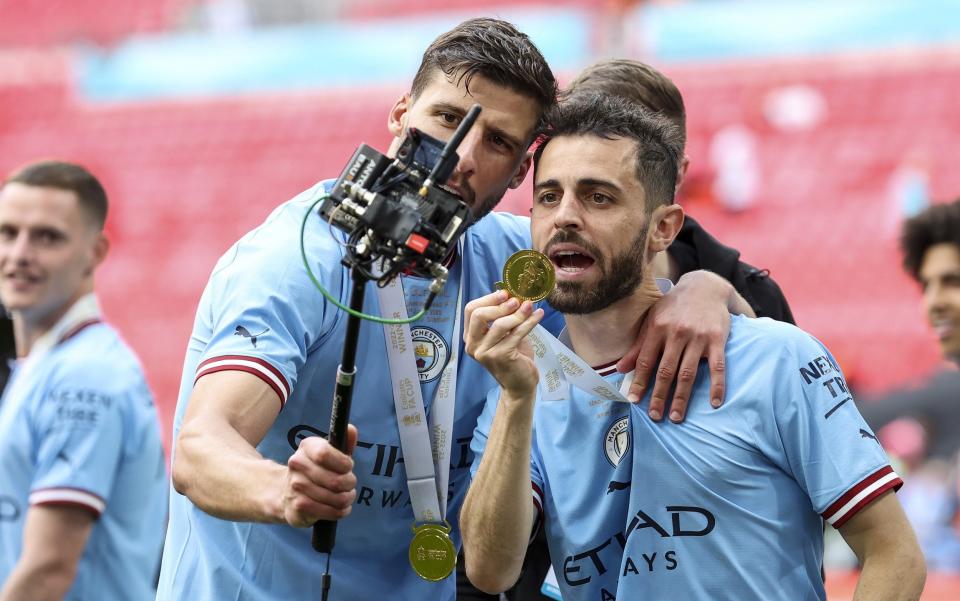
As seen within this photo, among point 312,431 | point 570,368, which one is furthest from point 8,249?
point 570,368

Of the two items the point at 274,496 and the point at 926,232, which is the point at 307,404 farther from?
the point at 926,232

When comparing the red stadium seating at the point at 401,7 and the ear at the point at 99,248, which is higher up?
the red stadium seating at the point at 401,7

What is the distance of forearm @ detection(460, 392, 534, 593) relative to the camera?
246 centimetres

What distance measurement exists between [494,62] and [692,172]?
979cm

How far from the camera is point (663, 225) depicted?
2.90 meters

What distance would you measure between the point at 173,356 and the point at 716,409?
10874mm

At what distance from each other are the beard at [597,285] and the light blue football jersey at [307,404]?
376mm

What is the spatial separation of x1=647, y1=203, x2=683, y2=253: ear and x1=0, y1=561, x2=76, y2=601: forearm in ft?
7.26

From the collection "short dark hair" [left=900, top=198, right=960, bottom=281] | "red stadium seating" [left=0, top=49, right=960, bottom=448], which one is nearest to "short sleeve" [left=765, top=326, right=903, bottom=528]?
"short dark hair" [left=900, top=198, right=960, bottom=281]

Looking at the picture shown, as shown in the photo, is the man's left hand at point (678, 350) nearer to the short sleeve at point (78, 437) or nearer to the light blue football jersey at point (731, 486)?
the light blue football jersey at point (731, 486)

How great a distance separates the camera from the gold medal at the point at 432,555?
2764mm

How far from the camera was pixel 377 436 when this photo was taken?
288 centimetres

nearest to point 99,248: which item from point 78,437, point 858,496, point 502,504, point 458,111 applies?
point 78,437

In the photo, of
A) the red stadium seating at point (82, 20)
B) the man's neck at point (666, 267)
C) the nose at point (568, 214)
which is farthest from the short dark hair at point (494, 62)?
the red stadium seating at point (82, 20)
